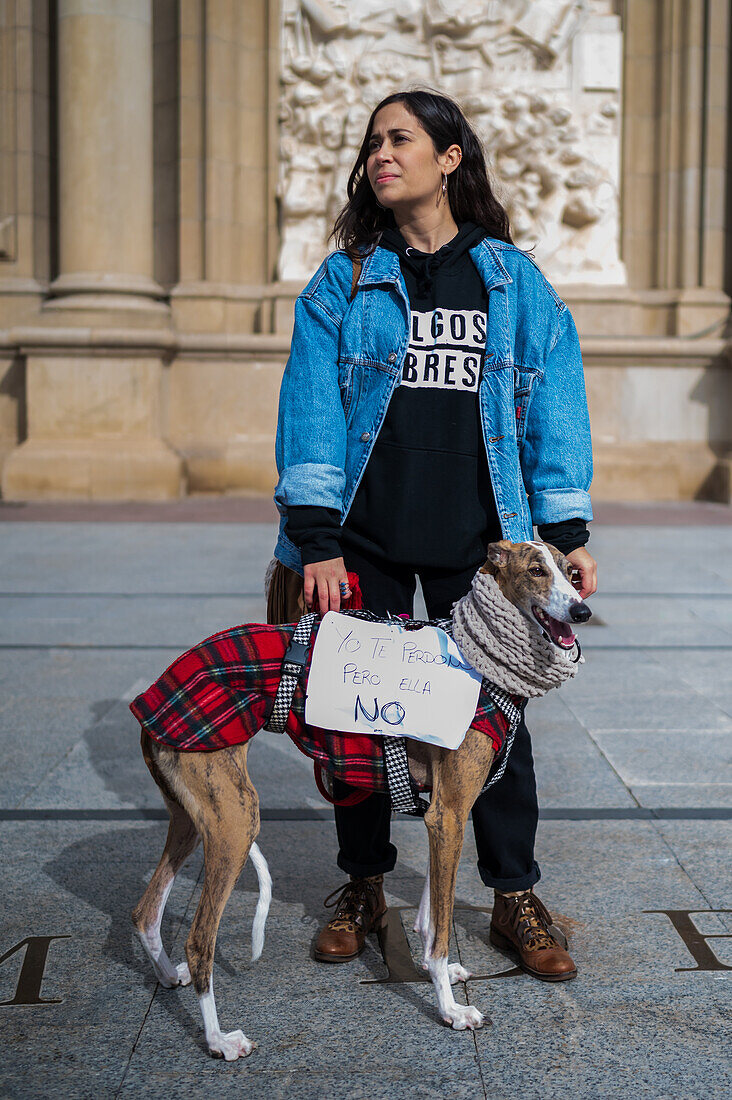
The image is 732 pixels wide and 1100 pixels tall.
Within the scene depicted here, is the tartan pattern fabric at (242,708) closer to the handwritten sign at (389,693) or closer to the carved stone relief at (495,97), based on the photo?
Result: the handwritten sign at (389,693)

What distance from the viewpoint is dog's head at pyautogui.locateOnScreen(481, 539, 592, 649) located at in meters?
2.54

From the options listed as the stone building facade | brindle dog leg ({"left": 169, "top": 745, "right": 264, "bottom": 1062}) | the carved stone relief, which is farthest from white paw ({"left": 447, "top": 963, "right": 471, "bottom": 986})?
the carved stone relief

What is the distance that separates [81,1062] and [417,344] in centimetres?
179

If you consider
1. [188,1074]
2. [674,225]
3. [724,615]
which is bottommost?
[188,1074]

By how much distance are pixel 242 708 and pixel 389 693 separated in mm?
326

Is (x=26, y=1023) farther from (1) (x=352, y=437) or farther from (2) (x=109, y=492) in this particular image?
(2) (x=109, y=492)

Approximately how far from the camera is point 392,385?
2941mm

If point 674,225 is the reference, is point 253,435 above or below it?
below

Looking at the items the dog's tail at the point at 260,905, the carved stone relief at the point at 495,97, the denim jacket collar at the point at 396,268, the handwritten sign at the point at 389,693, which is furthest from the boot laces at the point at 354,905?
the carved stone relief at the point at 495,97

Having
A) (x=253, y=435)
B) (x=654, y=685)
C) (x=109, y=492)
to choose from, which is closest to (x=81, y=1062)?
(x=654, y=685)

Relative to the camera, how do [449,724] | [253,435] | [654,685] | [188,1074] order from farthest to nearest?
1. [253,435]
2. [654,685]
3. [449,724]
4. [188,1074]

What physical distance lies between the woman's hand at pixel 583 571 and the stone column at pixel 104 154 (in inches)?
444

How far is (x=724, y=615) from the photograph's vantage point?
7473 millimetres

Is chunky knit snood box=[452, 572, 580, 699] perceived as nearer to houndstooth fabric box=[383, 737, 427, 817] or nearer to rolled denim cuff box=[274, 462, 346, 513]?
houndstooth fabric box=[383, 737, 427, 817]
